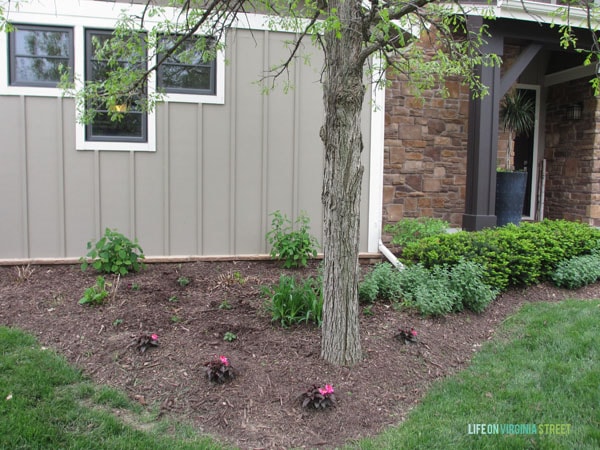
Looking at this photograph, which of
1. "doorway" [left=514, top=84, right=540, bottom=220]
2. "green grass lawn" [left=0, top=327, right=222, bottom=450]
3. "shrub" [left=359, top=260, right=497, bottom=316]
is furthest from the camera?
"doorway" [left=514, top=84, right=540, bottom=220]

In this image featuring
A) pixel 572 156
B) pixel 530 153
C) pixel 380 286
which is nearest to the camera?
pixel 380 286

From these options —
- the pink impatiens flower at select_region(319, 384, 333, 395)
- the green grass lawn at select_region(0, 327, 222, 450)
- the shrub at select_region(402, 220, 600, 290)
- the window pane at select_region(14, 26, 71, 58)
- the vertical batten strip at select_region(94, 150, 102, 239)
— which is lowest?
the green grass lawn at select_region(0, 327, 222, 450)

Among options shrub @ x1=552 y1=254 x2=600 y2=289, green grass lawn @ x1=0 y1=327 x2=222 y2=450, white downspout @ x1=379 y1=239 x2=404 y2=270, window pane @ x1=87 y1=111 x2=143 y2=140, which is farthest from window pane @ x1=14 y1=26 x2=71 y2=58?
shrub @ x1=552 y1=254 x2=600 y2=289

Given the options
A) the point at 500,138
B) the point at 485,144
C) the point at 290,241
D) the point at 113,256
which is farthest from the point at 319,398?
the point at 500,138

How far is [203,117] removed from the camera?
5.54 metres

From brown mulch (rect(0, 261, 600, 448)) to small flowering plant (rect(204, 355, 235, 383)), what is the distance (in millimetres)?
55

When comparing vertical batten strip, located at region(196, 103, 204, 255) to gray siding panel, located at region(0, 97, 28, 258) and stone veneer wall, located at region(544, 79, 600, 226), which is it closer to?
gray siding panel, located at region(0, 97, 28, 258)

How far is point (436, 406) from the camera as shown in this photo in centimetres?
297

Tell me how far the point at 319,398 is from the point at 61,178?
13.1 ft

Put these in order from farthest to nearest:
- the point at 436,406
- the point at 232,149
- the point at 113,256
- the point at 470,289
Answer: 1. the point at 232,149
2. the point at 113,256
3. the point at 470,289
4. the point at 436,406

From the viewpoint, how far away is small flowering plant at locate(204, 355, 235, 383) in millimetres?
3086

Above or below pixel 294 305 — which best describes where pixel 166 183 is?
above

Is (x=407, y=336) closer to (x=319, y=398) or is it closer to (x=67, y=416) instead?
(x=319, y=398)

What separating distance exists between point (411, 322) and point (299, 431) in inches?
67.1
